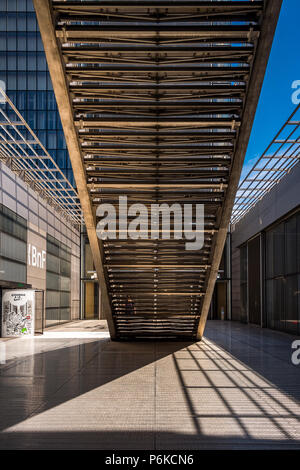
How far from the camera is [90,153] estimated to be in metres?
9.62

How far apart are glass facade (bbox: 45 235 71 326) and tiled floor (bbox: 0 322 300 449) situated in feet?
40.2

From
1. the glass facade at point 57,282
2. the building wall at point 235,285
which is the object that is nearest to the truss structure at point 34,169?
the glass facade at point 57,282

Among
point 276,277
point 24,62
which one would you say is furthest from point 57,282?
point 24,62

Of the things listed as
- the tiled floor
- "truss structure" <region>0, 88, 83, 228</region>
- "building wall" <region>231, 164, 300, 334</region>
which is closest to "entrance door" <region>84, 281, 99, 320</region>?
"truss structure" <region>0, 88, 83, 228</region>

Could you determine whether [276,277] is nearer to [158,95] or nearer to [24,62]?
[158,95]

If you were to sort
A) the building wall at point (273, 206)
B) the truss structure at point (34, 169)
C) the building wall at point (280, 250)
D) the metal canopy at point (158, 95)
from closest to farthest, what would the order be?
the metal canopy at point (158, 95), the truss structure at point (34, 169), the building wall at point (273, 206), the building wall at point (280, 250)

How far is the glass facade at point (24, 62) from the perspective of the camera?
45562mm

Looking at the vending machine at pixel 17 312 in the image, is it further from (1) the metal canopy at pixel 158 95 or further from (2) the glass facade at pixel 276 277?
(2) the glass facade at pixel 276 277

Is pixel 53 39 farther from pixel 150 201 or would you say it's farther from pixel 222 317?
pixel 222 317

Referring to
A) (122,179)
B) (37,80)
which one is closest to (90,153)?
(122,179)

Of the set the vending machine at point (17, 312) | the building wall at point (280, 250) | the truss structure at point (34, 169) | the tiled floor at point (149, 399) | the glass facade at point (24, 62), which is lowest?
the tiled floor at point (149, 399)

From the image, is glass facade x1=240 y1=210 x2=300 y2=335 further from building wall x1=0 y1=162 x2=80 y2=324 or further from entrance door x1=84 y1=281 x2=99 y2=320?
entrance door x1=84 y1=281 x2=99 y2=320

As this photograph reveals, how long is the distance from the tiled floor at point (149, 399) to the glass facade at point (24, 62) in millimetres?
36928
